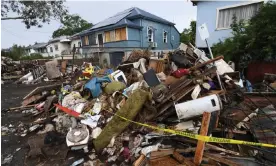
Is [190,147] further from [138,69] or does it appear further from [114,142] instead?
[138,69]

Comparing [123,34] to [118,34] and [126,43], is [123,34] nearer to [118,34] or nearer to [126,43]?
[118,34]

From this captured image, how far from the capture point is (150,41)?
19.0 m

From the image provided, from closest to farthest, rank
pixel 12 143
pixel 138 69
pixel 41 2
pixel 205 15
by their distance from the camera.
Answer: pixel 12 143
pixel 138 69
pixel 205 15
pixel 41 2

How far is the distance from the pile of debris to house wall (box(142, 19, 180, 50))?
12.8m

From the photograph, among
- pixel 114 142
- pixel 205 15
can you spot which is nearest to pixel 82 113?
pixel 114 142

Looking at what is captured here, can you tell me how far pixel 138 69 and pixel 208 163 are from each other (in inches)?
164

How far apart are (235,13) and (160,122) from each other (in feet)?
25.3

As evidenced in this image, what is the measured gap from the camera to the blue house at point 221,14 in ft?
27.3

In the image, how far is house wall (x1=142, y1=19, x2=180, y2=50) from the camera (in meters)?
18.0

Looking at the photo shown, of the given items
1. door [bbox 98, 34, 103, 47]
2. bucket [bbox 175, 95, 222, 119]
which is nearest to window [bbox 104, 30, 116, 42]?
door [bbox 98, 34, 103, 47]

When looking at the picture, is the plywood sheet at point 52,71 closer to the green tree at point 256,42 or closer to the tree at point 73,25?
the green tree at point 256,42

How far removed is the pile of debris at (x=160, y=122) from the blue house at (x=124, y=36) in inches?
361

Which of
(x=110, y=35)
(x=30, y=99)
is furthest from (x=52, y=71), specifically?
(x=110, y=35)

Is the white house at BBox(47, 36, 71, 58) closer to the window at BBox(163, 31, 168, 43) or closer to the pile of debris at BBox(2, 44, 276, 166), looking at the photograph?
the window at BBox(163, 31, 168, 43)
